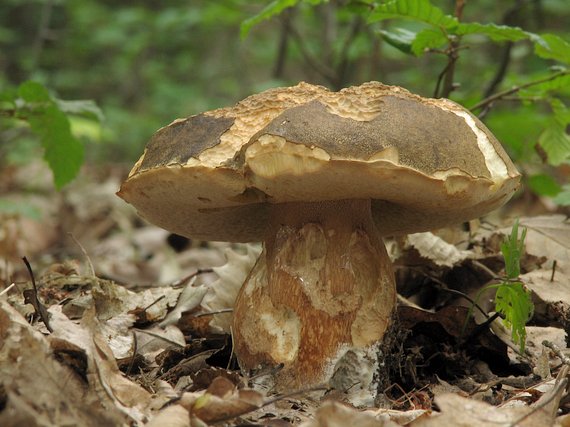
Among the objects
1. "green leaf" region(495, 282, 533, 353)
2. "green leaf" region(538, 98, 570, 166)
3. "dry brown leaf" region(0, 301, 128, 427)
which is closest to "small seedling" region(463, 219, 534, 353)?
"green leaf" region(495, 282, 533, 353)

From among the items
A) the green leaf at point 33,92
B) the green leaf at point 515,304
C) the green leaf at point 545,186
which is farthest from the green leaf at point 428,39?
the green leaf at point 33,92

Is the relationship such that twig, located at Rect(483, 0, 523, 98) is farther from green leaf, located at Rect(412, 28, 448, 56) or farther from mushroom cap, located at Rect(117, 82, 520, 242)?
mushroom cap, located at Rect(117, 82, 520, 242)

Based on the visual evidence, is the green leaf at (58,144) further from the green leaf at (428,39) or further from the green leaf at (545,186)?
the green leaf at (545,186)

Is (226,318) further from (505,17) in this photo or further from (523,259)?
(505,17)

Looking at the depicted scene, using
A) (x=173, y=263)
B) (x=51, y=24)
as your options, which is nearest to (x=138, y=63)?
(x=51, y=24)

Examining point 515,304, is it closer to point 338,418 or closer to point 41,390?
point 338,418

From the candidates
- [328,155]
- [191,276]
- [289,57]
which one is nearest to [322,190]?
[328,155]
